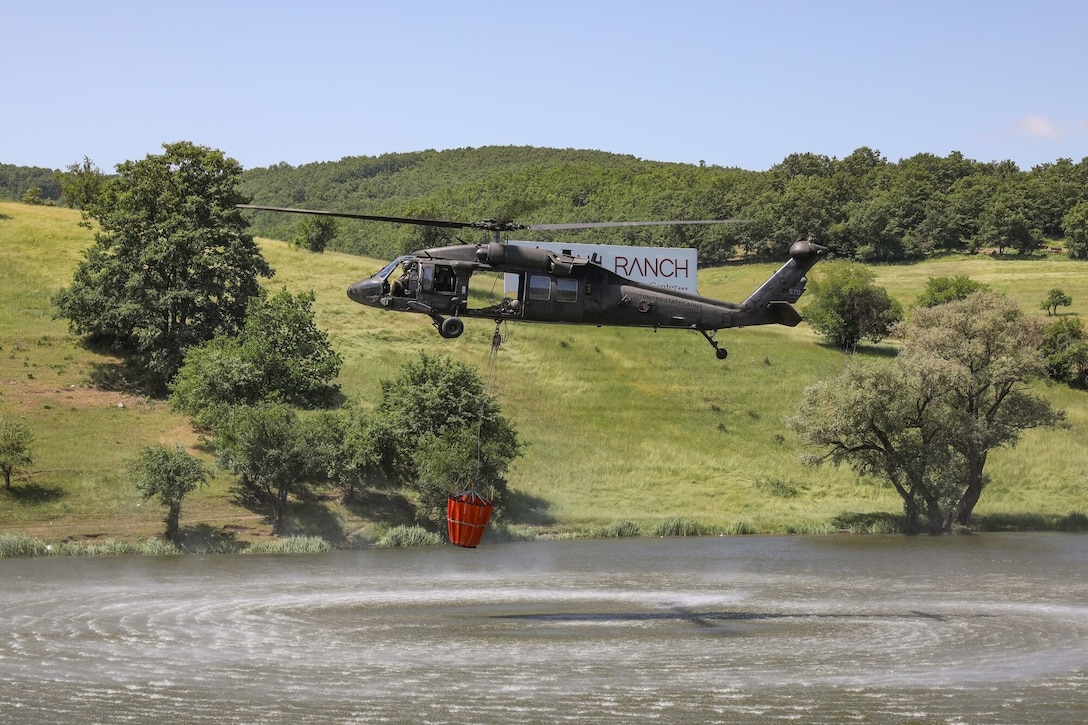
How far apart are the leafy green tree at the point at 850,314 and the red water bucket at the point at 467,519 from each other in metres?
66.8

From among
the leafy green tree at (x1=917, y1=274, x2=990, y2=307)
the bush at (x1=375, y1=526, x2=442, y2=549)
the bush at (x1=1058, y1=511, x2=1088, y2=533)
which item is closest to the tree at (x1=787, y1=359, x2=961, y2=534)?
the bush at (x1=1058, y1=511, x2=1088, y2=533)

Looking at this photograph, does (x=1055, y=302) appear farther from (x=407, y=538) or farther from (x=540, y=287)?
(x=540, y=287)

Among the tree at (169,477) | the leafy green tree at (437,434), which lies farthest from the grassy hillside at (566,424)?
the leafy green tree at (437,434)

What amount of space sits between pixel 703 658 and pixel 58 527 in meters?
31.7

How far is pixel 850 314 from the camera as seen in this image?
301 ft

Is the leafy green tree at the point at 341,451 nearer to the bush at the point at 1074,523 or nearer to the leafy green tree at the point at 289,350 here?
the leafy green tree at the point at 289,350

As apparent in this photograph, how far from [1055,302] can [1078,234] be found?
35.1 meters

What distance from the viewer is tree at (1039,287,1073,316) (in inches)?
3816

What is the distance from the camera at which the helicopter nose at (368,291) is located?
28375 millimetres

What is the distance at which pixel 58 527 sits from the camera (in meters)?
48.5

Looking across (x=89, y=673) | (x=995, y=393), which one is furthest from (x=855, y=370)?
(x=89, y=673)

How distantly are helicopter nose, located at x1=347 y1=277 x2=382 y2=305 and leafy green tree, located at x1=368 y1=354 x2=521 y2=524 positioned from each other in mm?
24109

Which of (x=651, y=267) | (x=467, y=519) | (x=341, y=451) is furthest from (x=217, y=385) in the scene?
(x=651, y=267)

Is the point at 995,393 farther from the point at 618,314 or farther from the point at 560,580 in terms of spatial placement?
the point at 618,314
